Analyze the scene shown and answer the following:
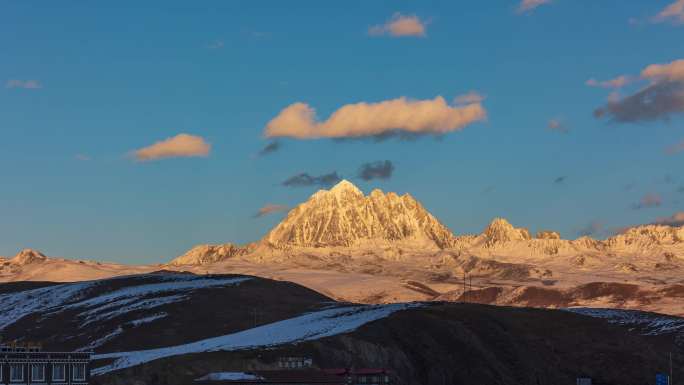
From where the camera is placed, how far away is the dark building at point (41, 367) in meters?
138

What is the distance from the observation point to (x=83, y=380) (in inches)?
5704

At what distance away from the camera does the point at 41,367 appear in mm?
140625

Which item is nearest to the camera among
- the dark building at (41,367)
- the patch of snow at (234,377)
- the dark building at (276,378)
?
the dark building at (41,367)

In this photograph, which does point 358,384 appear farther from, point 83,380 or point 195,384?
point 83,380

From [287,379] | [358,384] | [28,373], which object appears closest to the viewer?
[28,373]

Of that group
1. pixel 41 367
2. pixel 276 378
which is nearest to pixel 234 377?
pixel 276 378

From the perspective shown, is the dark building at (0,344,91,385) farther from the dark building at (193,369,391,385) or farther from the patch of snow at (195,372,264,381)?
the patch of snow at (195,372,264,381)

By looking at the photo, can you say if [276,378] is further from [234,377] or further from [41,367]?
[41,367]

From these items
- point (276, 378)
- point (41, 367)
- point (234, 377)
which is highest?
point (41, 367)

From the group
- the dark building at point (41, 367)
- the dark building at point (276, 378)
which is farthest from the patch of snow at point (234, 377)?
the dark building at point (41, 367)

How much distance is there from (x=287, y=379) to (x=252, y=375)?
16.8 feet

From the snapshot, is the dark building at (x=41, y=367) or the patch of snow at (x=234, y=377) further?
the patch of snow at (x=234, y=377)

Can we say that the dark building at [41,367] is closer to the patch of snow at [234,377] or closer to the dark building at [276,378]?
the dark building at [276,378]

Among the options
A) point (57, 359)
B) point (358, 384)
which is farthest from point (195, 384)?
point (57, 359)
